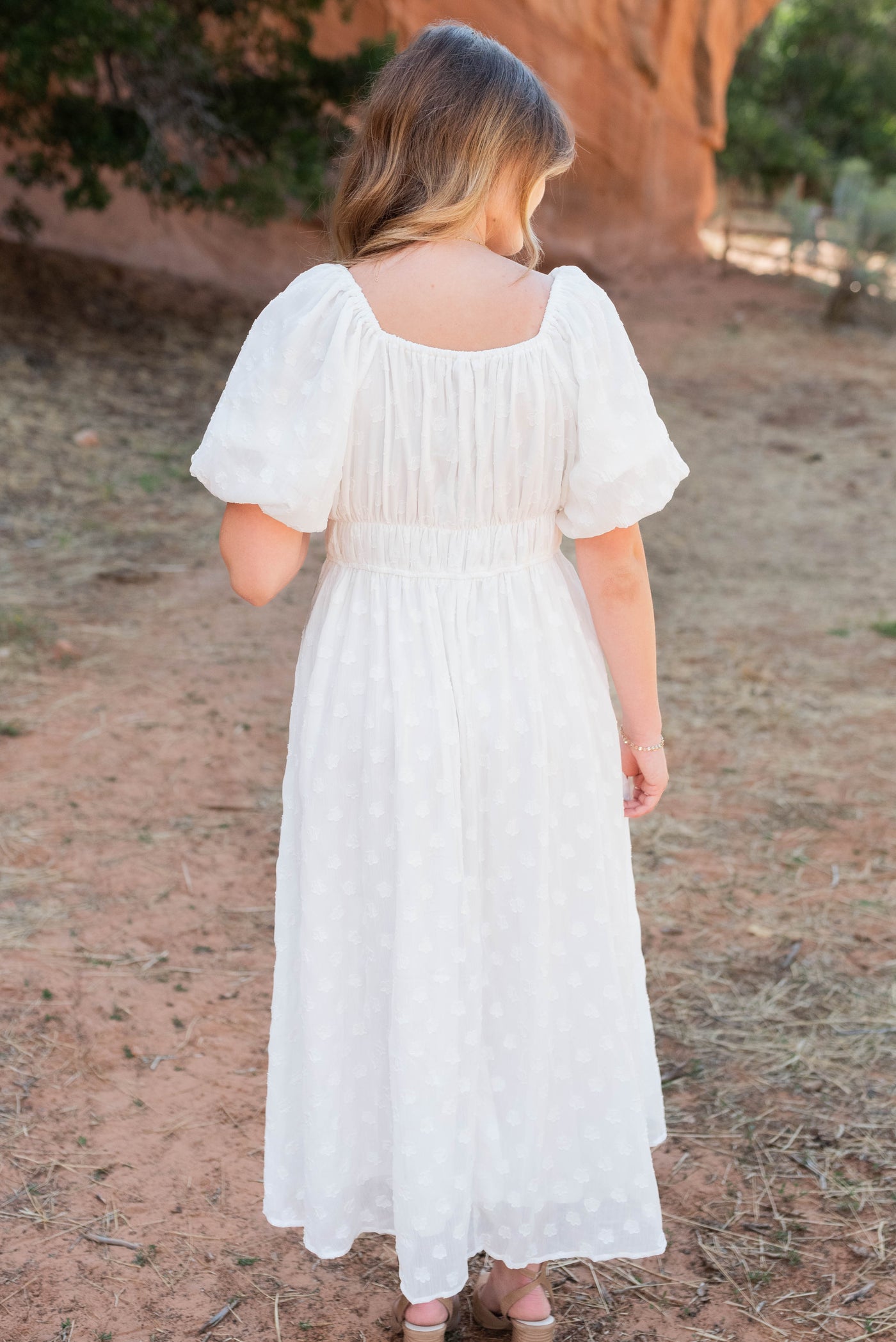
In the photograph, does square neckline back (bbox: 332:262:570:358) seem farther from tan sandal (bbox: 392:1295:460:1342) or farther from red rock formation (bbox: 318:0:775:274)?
red rock formation (bbox: 318:0:775:274)

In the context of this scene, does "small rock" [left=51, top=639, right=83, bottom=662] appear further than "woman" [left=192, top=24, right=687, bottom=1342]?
Yes

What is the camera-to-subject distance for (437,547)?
1602mm

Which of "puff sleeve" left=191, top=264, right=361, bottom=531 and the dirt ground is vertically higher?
"puff sleeve" left=191, top=264, right=361, bottom=531

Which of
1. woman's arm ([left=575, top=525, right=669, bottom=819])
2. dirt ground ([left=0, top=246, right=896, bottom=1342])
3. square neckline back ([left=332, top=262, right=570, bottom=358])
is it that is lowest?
dirt ground ([left=0, top=246, right=896, bottom=1342])

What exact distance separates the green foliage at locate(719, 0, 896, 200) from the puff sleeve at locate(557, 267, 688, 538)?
18.7m

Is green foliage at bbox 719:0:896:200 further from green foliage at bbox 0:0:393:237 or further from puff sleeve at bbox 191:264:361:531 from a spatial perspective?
puff sleeve at bbox 191:264:361:531

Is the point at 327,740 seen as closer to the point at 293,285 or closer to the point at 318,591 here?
the point at 318,591

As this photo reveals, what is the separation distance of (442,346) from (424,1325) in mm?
1447

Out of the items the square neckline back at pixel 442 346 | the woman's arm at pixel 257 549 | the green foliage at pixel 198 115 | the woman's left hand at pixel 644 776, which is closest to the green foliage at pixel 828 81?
the green foliage at pixel 198 115

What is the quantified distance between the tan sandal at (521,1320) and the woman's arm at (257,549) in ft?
3.79

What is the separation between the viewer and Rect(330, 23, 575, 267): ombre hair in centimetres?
146

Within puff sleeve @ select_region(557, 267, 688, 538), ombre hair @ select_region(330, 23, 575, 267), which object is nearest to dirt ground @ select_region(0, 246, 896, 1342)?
puff sleeve @ select_region(557, 267, 688, 538)

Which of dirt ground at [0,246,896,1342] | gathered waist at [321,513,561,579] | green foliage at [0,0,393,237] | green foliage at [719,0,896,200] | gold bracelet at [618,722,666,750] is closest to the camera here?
gathered waist at [321,513,561,579]

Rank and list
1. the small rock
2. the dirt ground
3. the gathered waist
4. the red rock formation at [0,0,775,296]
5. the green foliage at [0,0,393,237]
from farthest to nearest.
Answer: the red rock formation at [0,0,775,296] → the green foliage at [0,0,393,237] → the small rock → the dirt ground → the gathered waist
